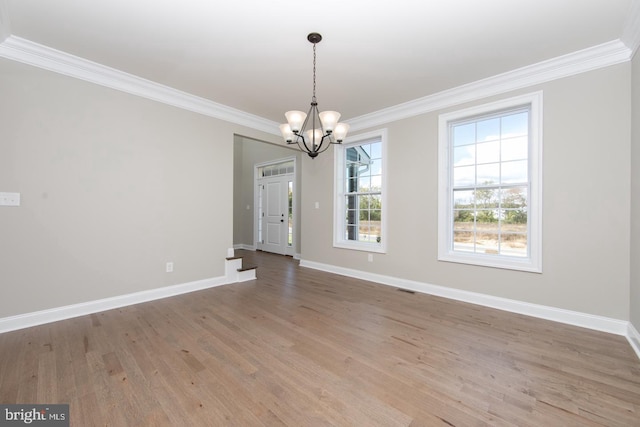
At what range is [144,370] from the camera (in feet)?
6.37

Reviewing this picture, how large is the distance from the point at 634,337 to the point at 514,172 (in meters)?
1.84

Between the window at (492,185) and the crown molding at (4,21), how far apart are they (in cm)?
444

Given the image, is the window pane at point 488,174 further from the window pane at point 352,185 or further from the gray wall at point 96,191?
the gray wall at point 96,191

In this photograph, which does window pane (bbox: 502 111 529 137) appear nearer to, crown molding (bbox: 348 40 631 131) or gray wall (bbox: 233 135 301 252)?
crown molding (bbox: 348 40 631 131)

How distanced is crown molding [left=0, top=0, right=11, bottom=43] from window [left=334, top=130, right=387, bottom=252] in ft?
13.2

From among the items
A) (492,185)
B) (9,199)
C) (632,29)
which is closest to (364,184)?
(492,185)

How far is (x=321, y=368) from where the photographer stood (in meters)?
1.99

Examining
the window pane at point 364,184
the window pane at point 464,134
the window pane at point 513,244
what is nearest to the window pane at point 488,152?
the window pane at point 464,134

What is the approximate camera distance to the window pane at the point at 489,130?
11.2 ft

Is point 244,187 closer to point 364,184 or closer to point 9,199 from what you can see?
point 364,184

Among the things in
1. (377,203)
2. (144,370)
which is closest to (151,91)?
(144,370)

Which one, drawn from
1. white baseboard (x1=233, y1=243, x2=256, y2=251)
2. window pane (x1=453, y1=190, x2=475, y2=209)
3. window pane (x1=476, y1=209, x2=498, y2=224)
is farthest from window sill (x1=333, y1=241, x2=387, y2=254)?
white baseboard (x1=233, y1=243, x2=256, y2=251)

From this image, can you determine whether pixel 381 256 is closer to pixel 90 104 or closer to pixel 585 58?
pixel 585 58

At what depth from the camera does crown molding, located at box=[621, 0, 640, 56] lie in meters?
2.10
